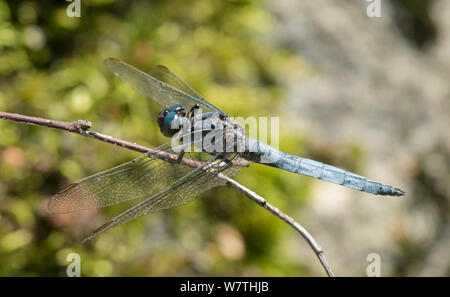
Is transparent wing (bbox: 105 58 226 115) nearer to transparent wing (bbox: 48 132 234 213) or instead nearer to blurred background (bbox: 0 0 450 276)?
transparent wing (bbox: 48 132 234 213)

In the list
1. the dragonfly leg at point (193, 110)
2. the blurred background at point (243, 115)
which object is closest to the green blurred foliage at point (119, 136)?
the blurred background at point (243, 115)

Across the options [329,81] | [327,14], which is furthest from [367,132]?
[327,14]

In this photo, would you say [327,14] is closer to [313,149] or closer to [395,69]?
[395,69]

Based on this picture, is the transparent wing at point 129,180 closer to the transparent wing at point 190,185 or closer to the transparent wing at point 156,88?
the transparent wing at point 190,185

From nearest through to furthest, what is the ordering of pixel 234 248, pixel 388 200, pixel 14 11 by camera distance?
pixel 14 11 → pixel 234 248 → pixel 388 200

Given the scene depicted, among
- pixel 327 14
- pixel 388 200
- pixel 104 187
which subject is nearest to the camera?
pixel 104 187

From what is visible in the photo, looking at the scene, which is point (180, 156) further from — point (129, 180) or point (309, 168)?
point (309, 168)

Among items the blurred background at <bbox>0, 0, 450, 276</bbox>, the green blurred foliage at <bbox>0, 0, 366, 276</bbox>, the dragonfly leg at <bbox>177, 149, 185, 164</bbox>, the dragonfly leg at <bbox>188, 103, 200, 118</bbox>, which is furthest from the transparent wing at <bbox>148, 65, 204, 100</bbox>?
the green blurred foliage at <bbox>0, 0, 366, 276</bbox>
